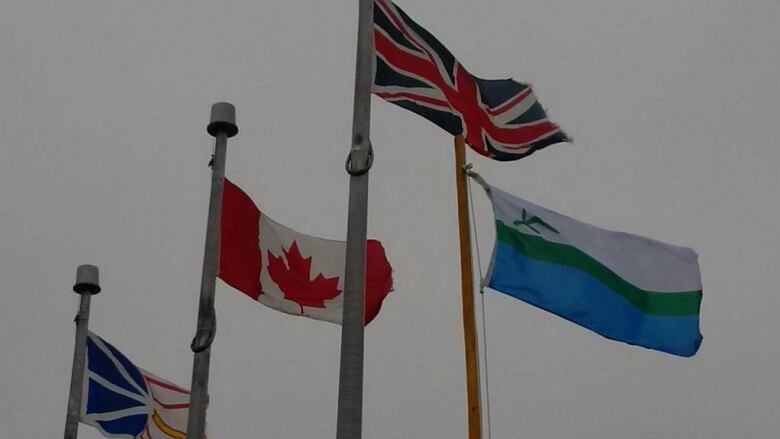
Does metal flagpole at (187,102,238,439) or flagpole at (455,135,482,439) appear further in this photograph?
metal flagpole at (187,102,238,439)

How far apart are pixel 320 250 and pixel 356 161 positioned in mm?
4634

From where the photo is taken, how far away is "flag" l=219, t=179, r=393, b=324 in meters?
12.6

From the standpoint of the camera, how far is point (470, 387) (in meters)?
11.7

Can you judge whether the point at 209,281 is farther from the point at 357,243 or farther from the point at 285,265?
the point at 357,243

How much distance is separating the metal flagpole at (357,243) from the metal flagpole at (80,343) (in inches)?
279

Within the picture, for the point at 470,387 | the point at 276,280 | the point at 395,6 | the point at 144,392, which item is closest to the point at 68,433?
the point at 144,392

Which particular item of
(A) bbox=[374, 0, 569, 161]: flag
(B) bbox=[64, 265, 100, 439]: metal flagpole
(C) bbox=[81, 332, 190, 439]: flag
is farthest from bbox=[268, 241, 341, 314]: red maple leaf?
(B) bbox=[64, 265, 100, 439]: metal flagpole

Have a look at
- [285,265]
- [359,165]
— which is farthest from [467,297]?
[359,165]

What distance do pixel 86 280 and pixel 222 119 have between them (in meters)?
3.68

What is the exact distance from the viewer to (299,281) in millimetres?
13164

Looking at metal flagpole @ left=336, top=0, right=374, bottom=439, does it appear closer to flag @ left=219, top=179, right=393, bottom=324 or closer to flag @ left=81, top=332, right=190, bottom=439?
flag @ left=219, top=179, right=393, bottom=324

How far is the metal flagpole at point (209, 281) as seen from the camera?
39.1ft

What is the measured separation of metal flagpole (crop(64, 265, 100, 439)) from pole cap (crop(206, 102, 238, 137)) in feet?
11.4

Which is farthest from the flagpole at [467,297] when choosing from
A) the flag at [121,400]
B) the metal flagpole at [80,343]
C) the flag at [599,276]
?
the metal flagpole at [80,343]
